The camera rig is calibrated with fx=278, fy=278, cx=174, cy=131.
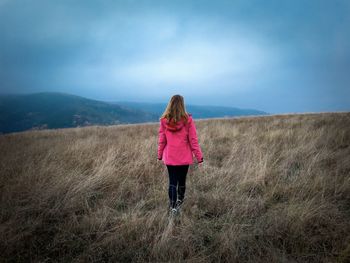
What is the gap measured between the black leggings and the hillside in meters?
Answer: 0.24

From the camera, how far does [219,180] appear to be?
5.62m

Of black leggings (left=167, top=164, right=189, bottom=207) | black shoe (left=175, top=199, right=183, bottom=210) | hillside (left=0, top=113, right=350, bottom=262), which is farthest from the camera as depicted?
black leggings (left=167, top=164, right=189, bottom=207)

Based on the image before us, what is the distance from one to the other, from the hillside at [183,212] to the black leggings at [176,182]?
0.24 m

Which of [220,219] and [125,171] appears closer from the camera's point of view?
[220,219]

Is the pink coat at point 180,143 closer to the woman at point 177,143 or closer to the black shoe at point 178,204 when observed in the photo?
the woman at point 177,143

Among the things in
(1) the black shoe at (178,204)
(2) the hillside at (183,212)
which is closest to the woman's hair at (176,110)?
(1) the black shoe at (178,204)

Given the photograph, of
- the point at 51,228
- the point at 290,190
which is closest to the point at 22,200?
the point at 51,228

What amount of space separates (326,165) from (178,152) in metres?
3.93

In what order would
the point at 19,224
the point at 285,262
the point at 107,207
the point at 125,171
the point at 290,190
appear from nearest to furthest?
the point at 285,262 < the point at 19,224 < the point at 107,207 < the point at 290,190 < the point at 125,171

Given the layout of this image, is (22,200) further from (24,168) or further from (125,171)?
(125,171)

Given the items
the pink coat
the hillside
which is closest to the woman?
the pink coat

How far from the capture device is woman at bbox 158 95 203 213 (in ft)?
14.3

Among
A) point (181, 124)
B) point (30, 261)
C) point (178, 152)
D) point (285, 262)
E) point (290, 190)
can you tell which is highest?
point (181, 124)

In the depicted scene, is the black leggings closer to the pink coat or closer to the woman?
the woman
